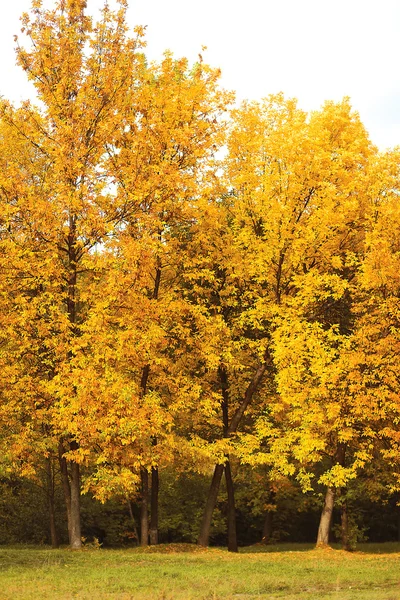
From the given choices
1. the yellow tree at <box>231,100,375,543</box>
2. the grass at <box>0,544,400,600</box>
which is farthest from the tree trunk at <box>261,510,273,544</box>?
the grass at <box>0,544,400,600</box>

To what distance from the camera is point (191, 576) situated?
1623cm

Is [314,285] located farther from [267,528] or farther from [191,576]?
[267,528]

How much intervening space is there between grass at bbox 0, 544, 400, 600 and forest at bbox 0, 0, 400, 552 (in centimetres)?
225

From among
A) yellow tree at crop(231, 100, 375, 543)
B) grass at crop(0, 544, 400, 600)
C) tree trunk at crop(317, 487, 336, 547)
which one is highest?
yellow tree at crop(231, 100, 375, 543)

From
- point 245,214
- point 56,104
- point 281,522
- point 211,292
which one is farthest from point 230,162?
point 281,522

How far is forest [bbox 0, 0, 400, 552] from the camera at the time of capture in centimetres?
2092

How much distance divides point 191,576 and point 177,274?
11940 millimetres

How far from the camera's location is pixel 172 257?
24.5 metres

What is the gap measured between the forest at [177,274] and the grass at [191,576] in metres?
2.25

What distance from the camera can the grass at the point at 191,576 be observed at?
44.6ft

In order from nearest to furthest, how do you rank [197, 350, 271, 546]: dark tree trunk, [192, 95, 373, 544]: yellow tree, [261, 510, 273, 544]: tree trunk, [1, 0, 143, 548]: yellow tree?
[1, 0, 143, 548]: yellow tree
[192, 95, 373, 544]: yellow tree
[197, 350, 271, 546]: dark tree trunk
[261, 510, 273, 544]: tree trunk

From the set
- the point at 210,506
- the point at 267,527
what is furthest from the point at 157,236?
the point at 267,527

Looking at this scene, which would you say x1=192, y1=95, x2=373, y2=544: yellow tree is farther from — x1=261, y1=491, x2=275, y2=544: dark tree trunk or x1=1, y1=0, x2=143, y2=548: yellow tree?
x1=261, y1=491, x2=275, y2=544: dark tree trunk

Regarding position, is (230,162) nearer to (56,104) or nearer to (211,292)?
(211,292)
